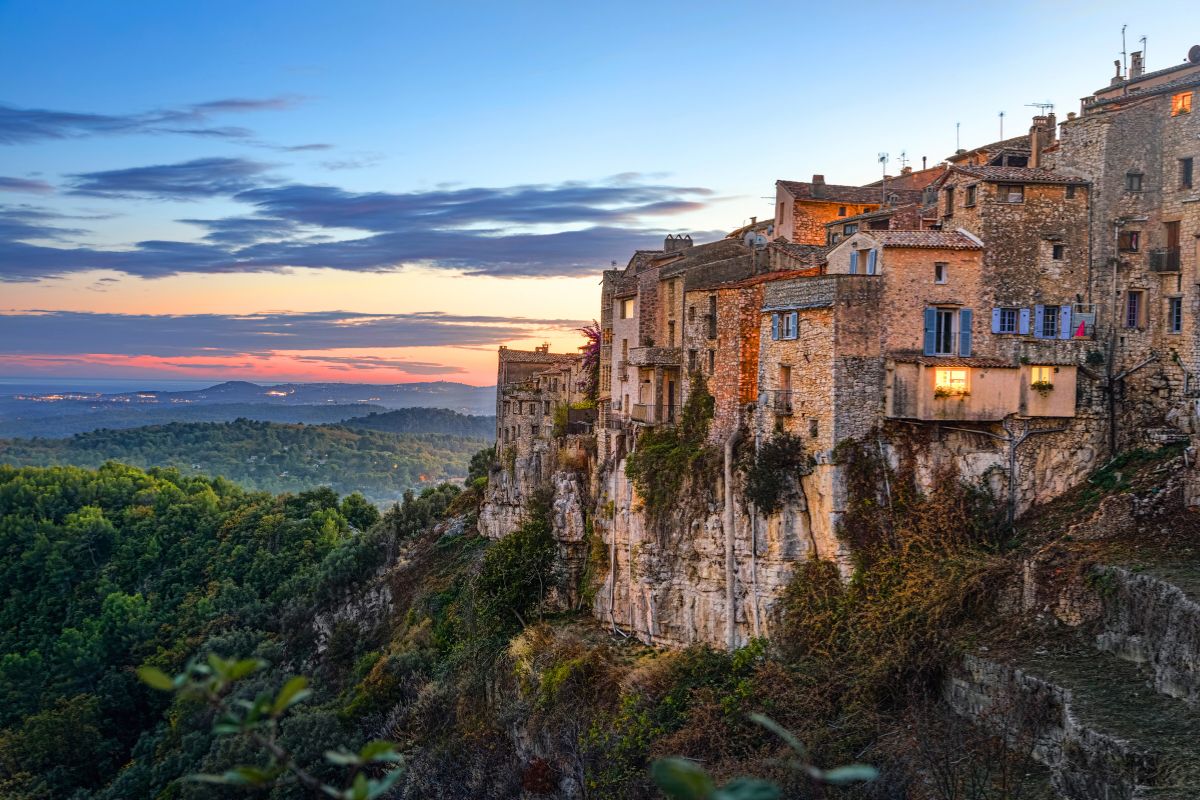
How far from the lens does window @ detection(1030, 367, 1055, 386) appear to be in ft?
107

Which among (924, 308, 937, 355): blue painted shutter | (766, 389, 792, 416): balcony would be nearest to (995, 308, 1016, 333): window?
(924, 308, 937, 355): blue painted shutter

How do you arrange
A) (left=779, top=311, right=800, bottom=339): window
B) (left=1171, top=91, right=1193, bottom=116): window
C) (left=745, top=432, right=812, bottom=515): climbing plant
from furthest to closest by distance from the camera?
(left=779, top=311, right=800, bottom=339): window → (left=745, top=432, right=812, bottom=515): climbing plant → (left=1171, top=91, right=1193, bottom=116): window

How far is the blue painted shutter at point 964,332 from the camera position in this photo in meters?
33.0

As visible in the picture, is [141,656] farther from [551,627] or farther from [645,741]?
[645,741]

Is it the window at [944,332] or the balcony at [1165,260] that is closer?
the balcony at [1165,260]

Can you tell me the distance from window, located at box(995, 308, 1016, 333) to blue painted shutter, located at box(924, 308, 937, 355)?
177 cm

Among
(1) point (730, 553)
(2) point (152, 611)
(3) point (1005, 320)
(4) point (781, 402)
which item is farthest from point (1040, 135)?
(2) point (152, 611)

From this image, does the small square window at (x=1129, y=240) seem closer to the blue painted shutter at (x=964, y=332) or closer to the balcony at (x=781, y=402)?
the blue painted shutter at (x=964, y=332)

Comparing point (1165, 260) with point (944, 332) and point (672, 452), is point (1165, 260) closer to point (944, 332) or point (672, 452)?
point (944, 332)

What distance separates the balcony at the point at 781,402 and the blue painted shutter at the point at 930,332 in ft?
12.9

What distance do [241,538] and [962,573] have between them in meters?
66.8

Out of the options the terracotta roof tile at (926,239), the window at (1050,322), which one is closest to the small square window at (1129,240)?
the window at (1050,322)

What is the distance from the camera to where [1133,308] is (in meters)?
33.0

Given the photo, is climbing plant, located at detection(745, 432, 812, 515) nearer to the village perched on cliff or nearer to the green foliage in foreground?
the village perched on cliff
